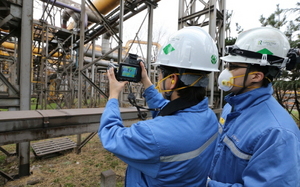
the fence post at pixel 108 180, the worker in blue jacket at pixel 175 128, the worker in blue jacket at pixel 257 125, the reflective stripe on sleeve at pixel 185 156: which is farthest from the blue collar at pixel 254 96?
the fence post at pixel 108 180

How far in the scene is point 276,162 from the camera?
0.83 m

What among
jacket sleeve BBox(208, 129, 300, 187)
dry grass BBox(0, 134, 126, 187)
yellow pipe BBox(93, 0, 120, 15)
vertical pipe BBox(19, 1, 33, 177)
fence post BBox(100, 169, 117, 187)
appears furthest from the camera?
yellow pipe BBox(93, 0, 120, 15)

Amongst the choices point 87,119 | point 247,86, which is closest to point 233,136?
point 247,86

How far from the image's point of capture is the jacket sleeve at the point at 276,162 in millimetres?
825

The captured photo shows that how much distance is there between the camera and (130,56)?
1407 millimetres

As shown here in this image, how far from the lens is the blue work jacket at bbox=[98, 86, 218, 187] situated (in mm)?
926

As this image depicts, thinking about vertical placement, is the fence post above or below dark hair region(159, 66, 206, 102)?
below

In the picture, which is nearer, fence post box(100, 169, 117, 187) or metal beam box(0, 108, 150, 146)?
metal beam box(0, 108, 150, 146)

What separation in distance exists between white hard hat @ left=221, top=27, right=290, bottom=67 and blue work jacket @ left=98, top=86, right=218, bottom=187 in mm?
454

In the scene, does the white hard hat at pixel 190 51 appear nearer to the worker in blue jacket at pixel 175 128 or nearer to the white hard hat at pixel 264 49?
the worker in blue jacket at pixel 175 128

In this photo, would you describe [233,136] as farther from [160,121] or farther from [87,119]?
[87,119]

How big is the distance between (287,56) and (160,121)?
98 cm

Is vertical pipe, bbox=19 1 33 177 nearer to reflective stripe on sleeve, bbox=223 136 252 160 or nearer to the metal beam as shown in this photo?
the metal beam

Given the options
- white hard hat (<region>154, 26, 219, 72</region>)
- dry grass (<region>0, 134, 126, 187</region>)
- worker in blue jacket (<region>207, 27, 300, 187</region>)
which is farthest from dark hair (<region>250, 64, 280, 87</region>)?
dry grass (<region>0, 134, 126, 187</region>)
